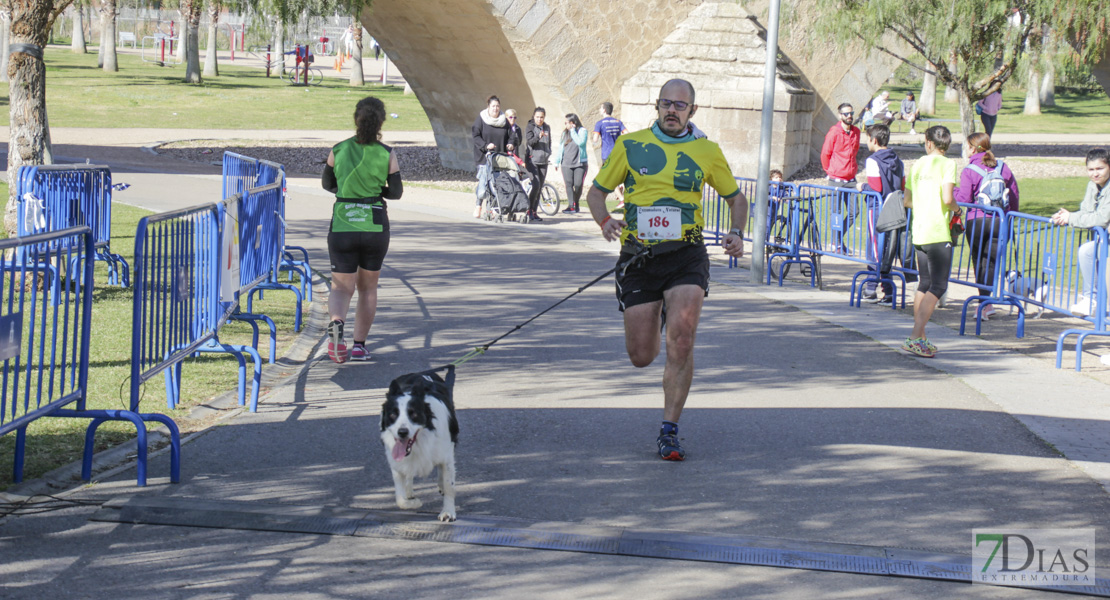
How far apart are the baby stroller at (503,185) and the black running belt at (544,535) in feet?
41.9

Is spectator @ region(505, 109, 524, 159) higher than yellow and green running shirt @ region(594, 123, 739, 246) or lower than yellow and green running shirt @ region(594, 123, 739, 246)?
higher

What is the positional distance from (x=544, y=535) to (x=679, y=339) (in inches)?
60.4

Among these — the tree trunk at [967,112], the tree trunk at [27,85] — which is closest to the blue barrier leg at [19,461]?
the tree trunk at [27,85]

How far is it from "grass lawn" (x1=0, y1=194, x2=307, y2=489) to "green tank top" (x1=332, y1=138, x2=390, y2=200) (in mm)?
1520

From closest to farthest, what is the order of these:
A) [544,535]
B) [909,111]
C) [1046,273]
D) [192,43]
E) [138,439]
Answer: [544,535] < [138,439] < [1046,273] < [909,111] < [192,43]

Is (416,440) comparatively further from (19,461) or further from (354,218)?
(354,218)

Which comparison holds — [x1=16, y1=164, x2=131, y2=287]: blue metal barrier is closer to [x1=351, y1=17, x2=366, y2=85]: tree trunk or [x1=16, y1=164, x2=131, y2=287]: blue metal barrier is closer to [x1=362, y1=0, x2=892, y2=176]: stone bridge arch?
[x1=362, y1=0, x2=892, y2=176]: stone bridge arch

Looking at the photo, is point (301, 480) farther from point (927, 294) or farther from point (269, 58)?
point (269, 58)

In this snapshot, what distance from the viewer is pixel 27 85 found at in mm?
10891

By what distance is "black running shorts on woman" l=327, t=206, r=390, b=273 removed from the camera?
798 centimetres

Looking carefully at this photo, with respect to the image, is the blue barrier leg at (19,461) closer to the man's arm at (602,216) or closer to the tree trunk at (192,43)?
the man's arm at (602,216)

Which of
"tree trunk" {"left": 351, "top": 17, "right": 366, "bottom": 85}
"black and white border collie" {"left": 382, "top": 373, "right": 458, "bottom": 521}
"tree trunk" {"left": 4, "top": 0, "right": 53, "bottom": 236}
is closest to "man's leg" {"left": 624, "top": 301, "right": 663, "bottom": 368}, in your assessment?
"black and white border collie" {"left": 382, "top": 373, "right": 458, "bottom": 521}

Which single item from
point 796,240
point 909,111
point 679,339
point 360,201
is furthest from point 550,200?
point 909,111

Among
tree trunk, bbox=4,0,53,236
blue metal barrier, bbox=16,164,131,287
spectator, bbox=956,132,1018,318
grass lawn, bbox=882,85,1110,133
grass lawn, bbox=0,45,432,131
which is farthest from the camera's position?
grass lawn, bbox=882,85,1110,133
